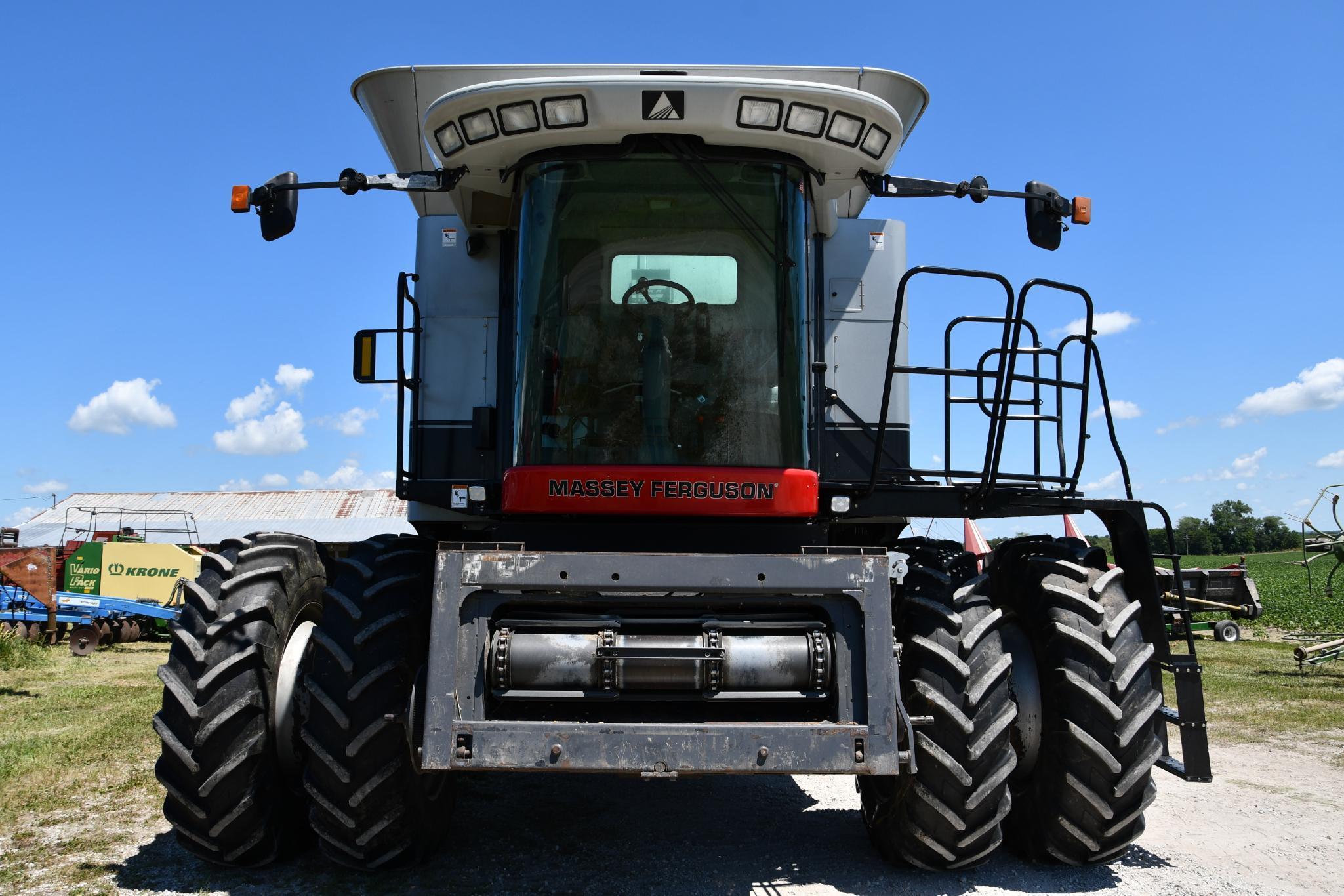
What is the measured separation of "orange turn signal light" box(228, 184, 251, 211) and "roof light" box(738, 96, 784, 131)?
8.05 ft

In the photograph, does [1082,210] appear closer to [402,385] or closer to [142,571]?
[402,385]

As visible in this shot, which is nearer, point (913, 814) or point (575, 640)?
point (575, 640)

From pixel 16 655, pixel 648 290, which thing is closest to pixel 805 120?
pixel 648 290

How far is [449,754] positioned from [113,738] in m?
6.14

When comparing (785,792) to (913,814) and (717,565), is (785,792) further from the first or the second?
(717,565)

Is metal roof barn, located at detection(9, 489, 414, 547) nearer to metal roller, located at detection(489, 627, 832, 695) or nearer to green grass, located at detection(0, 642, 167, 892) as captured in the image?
green grass, located at detection(0, 642, 167, 892)

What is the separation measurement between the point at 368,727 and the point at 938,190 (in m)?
3.73

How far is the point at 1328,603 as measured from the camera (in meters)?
29.0

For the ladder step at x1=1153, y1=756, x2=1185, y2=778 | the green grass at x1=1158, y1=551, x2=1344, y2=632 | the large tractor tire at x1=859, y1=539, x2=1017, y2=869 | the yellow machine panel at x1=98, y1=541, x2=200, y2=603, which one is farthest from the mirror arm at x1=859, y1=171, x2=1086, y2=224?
the yellow machine panel at x1=98, y1=541, x2=200, y2=603

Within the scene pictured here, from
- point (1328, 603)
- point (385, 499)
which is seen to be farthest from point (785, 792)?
point (385, 499)

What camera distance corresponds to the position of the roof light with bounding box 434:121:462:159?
476 cm

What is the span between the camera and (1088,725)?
4.66 metres

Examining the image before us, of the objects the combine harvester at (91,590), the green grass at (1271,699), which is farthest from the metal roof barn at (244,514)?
the green grass at (1271,699)

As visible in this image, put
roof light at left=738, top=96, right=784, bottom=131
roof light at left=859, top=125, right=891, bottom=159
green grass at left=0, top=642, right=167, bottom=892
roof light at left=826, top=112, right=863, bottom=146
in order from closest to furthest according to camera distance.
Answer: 1. roof light at left=738, top=96, right=784, bottom=131
2. roof light at left=826, top=112, right=863, bottom=146
3. roof light at left=859, top=125, right=891, bottom=159
4. green grass at left=0, top=642, right=167, bottom=892
